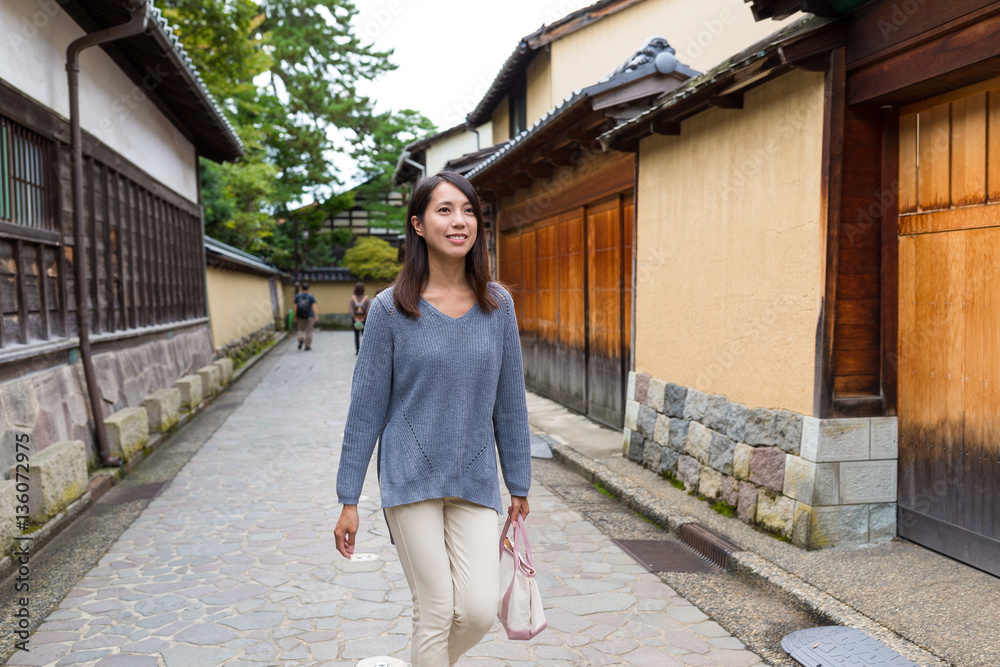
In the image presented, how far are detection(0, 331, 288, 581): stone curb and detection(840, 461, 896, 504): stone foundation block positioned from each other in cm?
534

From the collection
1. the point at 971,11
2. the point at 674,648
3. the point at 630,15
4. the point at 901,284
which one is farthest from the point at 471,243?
the point at 630,15

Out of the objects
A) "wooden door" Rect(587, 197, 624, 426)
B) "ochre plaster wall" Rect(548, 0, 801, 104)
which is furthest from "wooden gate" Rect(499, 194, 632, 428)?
"ochre plaster wall" Rect(548, 0, 801, 104)

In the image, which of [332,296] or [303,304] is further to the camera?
[332,296]

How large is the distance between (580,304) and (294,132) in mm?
26722

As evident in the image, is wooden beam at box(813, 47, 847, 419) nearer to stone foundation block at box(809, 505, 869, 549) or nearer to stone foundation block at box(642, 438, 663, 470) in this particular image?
stone foundation block at box(809, 505, 869, 549)

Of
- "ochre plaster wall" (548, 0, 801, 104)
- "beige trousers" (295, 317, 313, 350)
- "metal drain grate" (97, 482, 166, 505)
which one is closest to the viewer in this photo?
"metal drain grate" (97, 482, 166, 505)

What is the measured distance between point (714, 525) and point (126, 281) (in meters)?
8.85

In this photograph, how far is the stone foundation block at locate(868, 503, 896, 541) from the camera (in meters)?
4.95

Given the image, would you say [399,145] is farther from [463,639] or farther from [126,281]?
[463,639]

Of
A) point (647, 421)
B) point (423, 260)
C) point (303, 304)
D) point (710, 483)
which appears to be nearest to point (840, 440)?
point (710, 483)

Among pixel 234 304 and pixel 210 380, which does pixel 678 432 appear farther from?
pixel 234 304

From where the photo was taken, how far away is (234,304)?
69.1ft

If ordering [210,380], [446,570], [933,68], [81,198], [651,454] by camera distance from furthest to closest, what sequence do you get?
[210,380] < [81,198] < [651,454] < [933,68] < [446,570]

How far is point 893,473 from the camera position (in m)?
4.98
